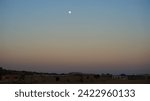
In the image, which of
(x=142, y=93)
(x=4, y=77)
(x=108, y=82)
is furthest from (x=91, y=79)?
(x=4, y=77)

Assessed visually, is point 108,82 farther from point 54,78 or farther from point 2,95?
point 2,95

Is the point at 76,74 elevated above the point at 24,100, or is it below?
above

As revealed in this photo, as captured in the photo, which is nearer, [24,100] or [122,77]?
[24,100]

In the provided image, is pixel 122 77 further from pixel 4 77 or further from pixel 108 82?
pixel 4 77

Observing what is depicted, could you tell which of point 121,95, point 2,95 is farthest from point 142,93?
point 2,95

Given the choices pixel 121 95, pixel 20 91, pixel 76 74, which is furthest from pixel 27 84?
pixel 121 95

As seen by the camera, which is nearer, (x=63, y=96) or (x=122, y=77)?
(x=63, y=96)
